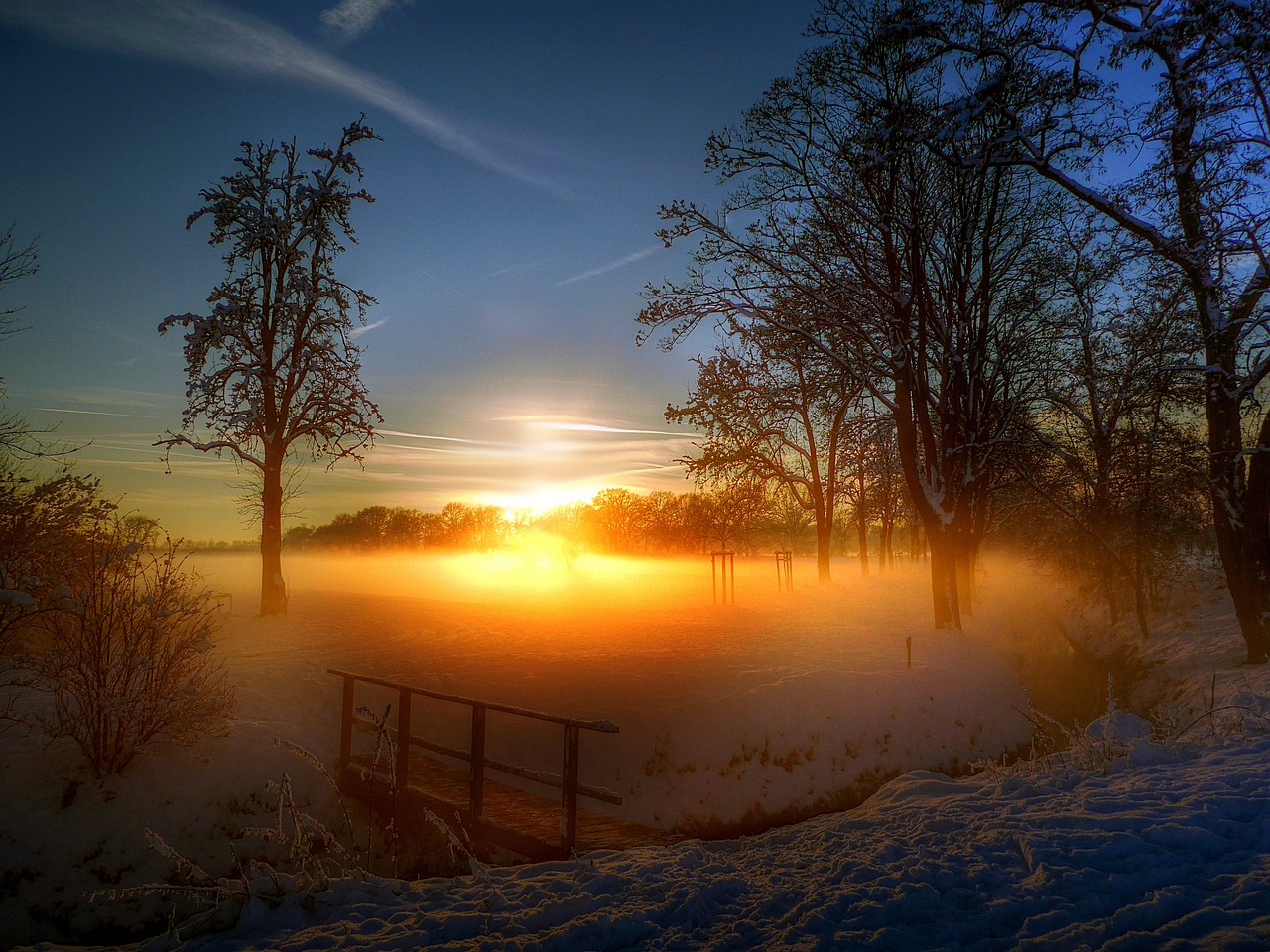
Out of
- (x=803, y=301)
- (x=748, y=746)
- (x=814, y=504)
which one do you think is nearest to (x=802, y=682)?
(x=748, y=746)

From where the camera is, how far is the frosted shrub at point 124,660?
8867 millimetres

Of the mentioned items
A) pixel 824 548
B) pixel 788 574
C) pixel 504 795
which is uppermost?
pixel 824 548

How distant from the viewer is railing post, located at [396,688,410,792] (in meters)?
8.92

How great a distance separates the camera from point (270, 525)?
63.1 feet

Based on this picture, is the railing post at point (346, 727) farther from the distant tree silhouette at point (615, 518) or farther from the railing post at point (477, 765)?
the distant tree silhouette at point (615, 518)

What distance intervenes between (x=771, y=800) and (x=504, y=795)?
4.20m

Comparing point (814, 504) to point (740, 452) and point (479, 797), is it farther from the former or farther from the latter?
point (479, 797)

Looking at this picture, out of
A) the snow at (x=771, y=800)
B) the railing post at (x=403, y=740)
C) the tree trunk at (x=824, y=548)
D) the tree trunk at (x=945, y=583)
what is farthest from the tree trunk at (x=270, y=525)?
the tree trunk at (x=824, y=548)

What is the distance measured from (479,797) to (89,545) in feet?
27.6

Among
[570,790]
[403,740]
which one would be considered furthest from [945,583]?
[403,740]

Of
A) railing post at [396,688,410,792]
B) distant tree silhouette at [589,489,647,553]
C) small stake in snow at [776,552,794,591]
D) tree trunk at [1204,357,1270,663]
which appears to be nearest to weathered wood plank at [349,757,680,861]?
railing post at [396,688,410,792]

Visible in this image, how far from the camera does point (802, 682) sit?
41.3 feet

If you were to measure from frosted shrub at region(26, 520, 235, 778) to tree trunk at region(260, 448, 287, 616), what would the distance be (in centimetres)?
954

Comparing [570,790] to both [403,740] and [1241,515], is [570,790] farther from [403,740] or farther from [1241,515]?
[1241,515]
